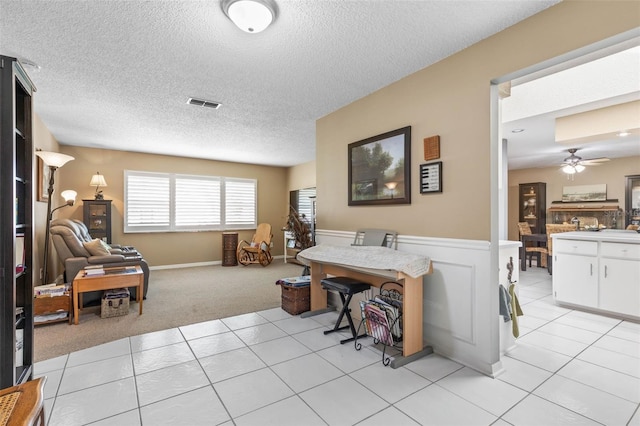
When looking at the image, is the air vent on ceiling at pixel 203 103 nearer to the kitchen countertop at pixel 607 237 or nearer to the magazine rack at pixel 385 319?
the magazine rack at pixel 385 319

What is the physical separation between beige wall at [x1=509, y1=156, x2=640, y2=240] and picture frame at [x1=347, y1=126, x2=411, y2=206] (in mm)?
7291

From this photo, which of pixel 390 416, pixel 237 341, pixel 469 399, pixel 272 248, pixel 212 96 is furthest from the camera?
pixel 272 248

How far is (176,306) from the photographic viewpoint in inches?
159

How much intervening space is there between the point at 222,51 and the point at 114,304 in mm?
3152

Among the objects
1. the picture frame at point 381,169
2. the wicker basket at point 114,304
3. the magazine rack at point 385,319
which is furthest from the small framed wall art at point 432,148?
the wicker basket at point 114,304

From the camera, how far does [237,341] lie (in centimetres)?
293

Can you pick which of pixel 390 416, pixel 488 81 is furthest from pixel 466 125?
pixel 390 416

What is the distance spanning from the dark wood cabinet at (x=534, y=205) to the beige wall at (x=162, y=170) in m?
6.91

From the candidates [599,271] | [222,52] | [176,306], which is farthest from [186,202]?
[599,271]

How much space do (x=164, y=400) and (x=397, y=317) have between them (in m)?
1.87

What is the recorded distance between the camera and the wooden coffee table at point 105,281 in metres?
3.40

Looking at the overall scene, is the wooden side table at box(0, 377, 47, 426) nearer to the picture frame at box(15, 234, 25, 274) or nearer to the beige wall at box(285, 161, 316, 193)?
the picture frame at box(15, 234, 25, 274)

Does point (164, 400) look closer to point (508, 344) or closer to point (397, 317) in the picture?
point (397, 317)

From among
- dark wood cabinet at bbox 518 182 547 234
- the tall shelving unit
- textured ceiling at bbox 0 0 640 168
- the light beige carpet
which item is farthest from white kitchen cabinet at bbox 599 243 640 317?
the tall shelving unit
